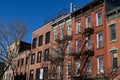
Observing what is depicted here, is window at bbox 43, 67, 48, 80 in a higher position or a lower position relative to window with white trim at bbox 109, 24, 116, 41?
lower

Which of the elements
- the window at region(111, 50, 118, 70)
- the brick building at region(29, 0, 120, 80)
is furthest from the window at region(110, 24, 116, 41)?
the window at region(111, 50, 118, 70)

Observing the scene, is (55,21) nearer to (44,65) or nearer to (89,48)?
(44,65)

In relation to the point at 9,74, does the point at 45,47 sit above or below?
above

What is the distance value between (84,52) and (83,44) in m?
1.59

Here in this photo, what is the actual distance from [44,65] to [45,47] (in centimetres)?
360

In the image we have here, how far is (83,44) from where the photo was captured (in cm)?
3425

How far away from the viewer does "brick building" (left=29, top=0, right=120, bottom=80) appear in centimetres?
2978

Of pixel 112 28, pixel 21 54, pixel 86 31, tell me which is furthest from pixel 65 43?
pixel 21 54

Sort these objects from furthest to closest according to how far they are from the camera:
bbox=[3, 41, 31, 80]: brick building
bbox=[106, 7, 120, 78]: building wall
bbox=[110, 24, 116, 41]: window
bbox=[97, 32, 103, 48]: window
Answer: bbox=[3, 41, 31, 80]: brick building
bbox=[97, 32, 103, 48]: window
bbox=[110, 24, 116, 41]: window
bbox=[106, 7, 120, 78]: building wall

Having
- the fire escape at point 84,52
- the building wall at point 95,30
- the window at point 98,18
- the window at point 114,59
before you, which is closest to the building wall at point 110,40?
the window at point 114,59

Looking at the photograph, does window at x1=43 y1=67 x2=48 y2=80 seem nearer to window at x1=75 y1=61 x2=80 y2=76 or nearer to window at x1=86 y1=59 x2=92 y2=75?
window at x1=75 y1=61 x2=80 y2=76

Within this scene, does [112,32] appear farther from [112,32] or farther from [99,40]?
[99,40]

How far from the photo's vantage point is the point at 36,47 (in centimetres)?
4753

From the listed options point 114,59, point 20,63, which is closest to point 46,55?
point 20,63
